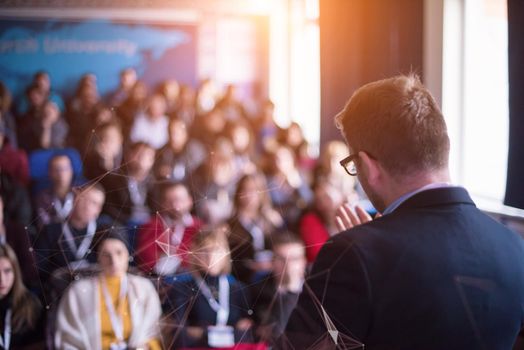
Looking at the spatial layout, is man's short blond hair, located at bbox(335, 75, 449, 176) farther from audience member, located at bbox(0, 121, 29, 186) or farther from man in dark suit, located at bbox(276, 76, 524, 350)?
audience member, located at bbox(0, 121, 29, 186)

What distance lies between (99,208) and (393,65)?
155cm

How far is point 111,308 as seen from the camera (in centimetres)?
155

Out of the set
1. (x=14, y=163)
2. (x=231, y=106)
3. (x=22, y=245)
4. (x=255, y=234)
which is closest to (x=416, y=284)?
(x=255, y=234)

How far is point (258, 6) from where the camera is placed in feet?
17.1

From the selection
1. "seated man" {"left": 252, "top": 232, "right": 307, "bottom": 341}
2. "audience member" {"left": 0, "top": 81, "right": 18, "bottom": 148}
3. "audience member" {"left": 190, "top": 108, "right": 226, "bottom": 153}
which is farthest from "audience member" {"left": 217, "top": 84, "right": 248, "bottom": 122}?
"seated man" {"left": 252, "top": 232, "right": 307, "bottom": 341}

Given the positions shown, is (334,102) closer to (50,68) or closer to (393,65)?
(393,65)

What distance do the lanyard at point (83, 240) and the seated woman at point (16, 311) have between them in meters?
0.34

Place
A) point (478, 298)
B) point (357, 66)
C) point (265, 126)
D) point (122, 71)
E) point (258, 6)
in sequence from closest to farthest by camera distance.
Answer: point (478, 298) < point (357, 66) < point (265, 126) < point (122, 71) < point (258, 6)

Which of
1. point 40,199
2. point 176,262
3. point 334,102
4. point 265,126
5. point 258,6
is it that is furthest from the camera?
point 258,6

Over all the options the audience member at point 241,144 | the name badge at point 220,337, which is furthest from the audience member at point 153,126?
the name badge at point 220,337

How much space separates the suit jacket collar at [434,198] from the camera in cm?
85

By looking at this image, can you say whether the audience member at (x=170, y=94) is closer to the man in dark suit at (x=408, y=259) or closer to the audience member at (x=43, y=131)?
the audience member at (x=43, y=131)

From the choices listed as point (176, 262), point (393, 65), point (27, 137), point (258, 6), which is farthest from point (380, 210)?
point (258, 6)

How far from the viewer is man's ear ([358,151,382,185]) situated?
0.88 m
